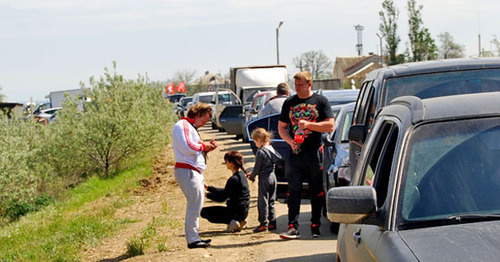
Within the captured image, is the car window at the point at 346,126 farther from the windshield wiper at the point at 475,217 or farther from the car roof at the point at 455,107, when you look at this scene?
the windshield wiper at the point at 475,217

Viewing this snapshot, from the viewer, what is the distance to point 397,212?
12.7 ft

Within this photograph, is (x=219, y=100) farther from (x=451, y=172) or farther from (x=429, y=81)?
(x=451, y=172)

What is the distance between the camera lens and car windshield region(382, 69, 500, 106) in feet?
22.9

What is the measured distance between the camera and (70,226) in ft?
45.5

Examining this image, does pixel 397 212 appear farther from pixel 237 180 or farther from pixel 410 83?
pixel 237 180

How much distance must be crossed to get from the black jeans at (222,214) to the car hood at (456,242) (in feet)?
23.3

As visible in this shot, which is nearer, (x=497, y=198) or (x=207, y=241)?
(x=497, y=198)

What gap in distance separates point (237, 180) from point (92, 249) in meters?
2.18

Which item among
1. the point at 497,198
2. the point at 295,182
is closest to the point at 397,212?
the point at 497,198

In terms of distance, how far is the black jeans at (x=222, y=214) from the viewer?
425 inches

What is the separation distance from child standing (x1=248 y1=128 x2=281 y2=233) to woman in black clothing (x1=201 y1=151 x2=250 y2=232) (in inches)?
6.5

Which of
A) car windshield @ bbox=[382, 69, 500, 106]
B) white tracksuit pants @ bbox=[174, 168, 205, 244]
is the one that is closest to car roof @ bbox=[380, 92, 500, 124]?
car windshield @ bbox=[382, 69, 500, 106]

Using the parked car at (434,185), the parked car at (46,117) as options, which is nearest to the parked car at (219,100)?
the parked car at (46,117)

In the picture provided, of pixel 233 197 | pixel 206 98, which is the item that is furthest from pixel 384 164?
pixel 206 98
